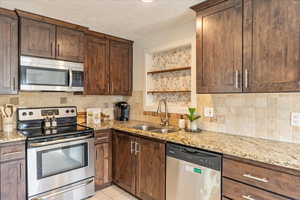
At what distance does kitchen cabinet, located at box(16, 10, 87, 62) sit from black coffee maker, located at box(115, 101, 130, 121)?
1.05 m

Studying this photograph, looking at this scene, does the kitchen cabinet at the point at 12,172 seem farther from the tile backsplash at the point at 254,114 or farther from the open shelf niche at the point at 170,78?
the tile backsplash at the point at 254,114

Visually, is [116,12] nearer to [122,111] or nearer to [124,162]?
[122,111]

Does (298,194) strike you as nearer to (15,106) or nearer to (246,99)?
(246,99)

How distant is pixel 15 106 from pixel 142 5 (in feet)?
6.88

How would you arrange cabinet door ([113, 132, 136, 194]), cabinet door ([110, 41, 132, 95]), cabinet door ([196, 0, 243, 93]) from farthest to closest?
cabinet door ([110, 41, 132, 95])
cabinet door ([113, 132, 136, 194])
cabinet door ([196, 0, 243, 93])

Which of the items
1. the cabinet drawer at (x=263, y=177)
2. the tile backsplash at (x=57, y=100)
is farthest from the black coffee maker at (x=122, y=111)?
the cabinet drawer at (x=263, y=177)

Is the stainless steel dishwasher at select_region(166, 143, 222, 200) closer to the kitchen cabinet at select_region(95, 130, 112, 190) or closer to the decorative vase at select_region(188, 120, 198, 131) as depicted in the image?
the decorative vase at select_region(188, 120, 198, 131)

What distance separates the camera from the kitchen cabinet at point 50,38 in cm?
227

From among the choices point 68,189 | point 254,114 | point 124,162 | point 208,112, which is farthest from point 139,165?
point 254,114

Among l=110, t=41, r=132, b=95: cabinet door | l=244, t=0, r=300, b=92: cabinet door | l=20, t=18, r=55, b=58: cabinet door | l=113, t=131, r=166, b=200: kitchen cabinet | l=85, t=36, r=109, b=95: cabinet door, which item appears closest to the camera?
l=244, t=0, r=300, b=92: cabinet door

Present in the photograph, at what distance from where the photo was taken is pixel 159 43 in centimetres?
296

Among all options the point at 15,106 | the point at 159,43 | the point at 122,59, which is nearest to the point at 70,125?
the point at 15,106

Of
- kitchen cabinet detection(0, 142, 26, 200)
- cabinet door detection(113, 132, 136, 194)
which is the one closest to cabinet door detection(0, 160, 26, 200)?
kitchen cabinet detection(0, 142, 26, 200)

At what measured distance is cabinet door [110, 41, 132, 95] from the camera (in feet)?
10.5
